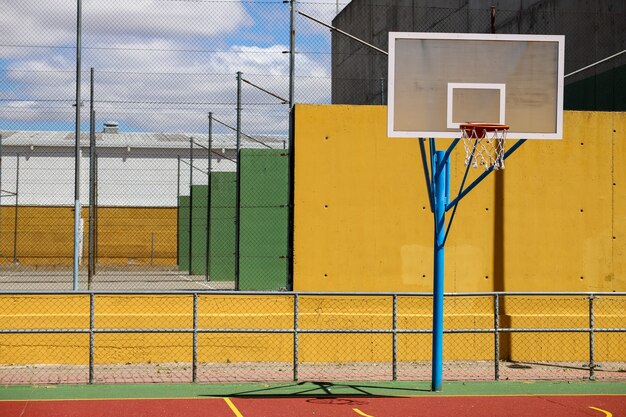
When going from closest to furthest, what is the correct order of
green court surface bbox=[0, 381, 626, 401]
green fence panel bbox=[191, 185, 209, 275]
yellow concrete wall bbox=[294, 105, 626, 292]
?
green court surface bbox=[0, 381, 626, 401]
yellow concrete wall bbox=[294, 105, 626, 292]
green fence panel bbox=[191, 185, 209, 275]

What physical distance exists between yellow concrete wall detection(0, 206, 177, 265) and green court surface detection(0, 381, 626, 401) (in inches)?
1106

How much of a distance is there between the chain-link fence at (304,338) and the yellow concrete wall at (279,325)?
2 centimetres

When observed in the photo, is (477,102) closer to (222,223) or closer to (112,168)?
(222,223)

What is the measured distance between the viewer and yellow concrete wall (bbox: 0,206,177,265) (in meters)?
40.8

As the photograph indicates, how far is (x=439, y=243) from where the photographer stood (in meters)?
12.6

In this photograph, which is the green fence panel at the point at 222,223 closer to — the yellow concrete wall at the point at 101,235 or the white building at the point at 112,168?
the yellow concrete wall at the point at 101,235

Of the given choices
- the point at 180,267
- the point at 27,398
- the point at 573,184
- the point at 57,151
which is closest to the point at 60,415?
the point at 27,398

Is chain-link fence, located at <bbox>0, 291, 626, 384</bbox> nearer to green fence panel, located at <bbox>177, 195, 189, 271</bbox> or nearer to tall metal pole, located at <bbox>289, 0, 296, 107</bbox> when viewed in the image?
tall metal pole, located at <bbox>289, 0, 296, 107</bbox>

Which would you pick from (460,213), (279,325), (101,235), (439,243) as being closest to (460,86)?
(439,243)

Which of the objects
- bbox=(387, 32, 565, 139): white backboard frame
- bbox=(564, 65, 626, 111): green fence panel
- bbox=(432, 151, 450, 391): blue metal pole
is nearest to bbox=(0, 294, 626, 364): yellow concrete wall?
bbox=(432, 151, 450, 391): blue metal pole

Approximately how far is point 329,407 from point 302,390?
4.27 ft

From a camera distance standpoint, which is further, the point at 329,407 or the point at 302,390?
the point at 302,390

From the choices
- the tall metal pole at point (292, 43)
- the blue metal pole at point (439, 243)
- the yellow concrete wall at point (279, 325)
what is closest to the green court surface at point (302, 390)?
the blue metal pole at point (439, 243)

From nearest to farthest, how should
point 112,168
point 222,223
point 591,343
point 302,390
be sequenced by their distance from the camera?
point 302,390, point 591,343, point 222,223, point 112,168
